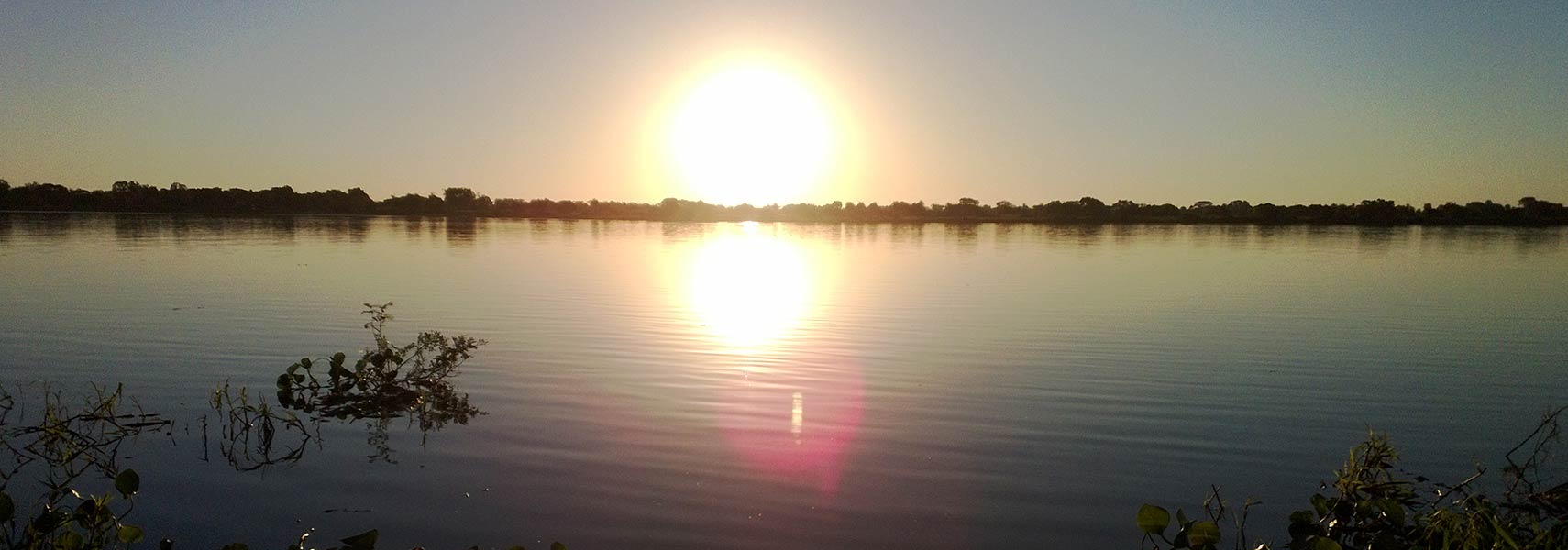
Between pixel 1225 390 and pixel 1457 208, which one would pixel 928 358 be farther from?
pixel 1457 208

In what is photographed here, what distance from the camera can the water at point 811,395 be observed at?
27.9 feet

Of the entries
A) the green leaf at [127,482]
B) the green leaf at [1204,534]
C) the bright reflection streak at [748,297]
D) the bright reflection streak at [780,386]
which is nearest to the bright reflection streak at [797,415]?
the bright reflection streak at [780,386]

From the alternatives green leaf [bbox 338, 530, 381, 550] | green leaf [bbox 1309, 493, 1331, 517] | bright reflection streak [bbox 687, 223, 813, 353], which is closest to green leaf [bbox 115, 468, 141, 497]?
green leaf [bbox 338, 530, 381, 550]

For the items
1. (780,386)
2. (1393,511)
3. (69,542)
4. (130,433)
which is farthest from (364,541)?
(780,386)

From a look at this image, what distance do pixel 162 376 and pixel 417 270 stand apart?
22797mm

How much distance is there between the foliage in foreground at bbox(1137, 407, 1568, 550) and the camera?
6520 mm

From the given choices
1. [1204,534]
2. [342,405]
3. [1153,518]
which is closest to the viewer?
[1204,534]

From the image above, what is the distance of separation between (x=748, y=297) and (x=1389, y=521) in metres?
22.4

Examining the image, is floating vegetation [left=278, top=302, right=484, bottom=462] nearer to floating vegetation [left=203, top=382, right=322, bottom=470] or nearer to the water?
the water

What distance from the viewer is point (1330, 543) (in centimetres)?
627

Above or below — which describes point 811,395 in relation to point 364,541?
below

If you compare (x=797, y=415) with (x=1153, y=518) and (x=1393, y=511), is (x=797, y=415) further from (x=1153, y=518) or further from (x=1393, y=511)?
(x=1393, y=511)

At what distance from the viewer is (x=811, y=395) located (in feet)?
45.0

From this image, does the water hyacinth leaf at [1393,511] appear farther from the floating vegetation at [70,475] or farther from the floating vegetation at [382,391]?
the floating vegetation at [382,391]
